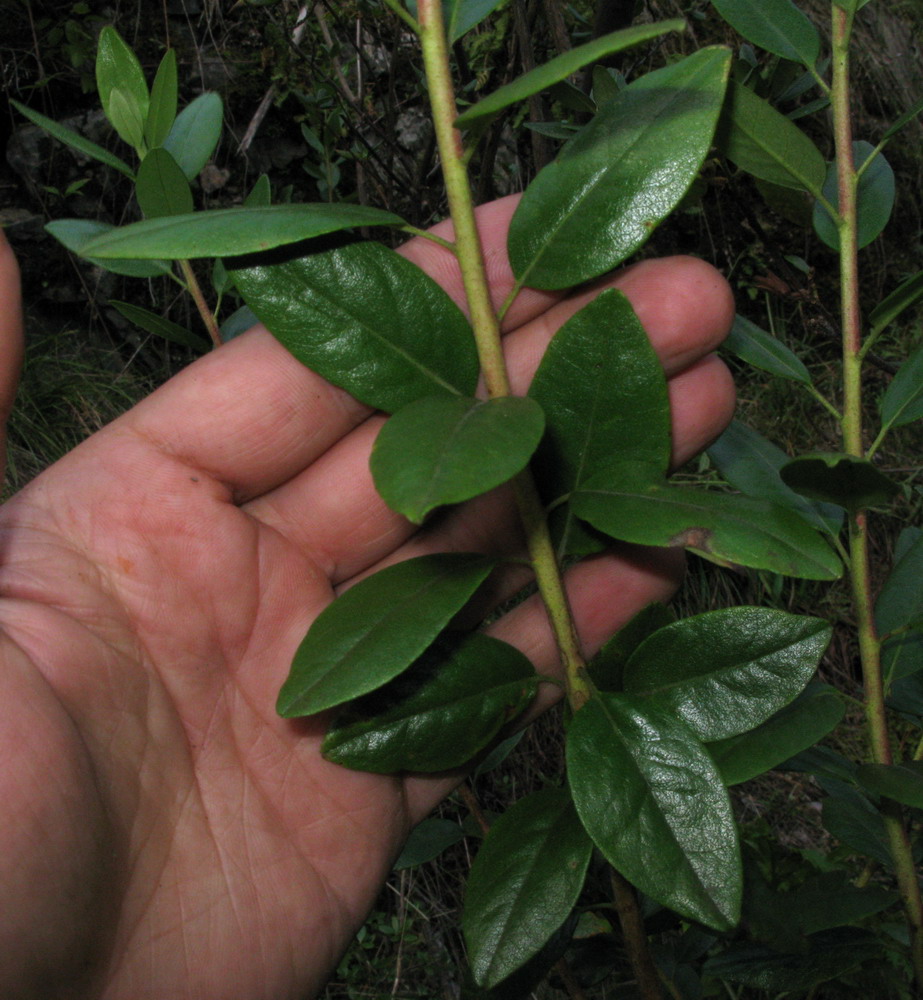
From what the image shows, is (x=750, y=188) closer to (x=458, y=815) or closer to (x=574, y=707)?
(x=458, y=815)

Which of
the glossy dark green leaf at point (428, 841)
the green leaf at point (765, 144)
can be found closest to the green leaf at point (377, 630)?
the green leaf at point (765, 144)

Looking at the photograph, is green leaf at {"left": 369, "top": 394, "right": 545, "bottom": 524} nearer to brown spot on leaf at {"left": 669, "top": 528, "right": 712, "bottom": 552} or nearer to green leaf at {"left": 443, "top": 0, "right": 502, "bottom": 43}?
brown spot on leaf at {"left": 669, "top": 528, "right": 712, "bottom": 552}

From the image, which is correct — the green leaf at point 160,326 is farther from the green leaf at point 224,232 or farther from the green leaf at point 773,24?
the green leaf at point 773,24

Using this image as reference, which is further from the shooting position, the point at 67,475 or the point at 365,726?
the point at 67,475

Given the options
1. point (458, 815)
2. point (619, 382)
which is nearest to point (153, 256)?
point (619, 382)

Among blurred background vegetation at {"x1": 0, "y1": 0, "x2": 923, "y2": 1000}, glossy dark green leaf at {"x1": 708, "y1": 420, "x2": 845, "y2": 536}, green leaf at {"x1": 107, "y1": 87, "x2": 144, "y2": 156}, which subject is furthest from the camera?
blurred background vegetation at {"x1": 0, "y1": 0, "x2": 923, "y2": 1000}

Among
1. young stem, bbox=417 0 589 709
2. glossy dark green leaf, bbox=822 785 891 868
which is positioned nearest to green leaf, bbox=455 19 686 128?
young stem, bbox=417 0 589 709
